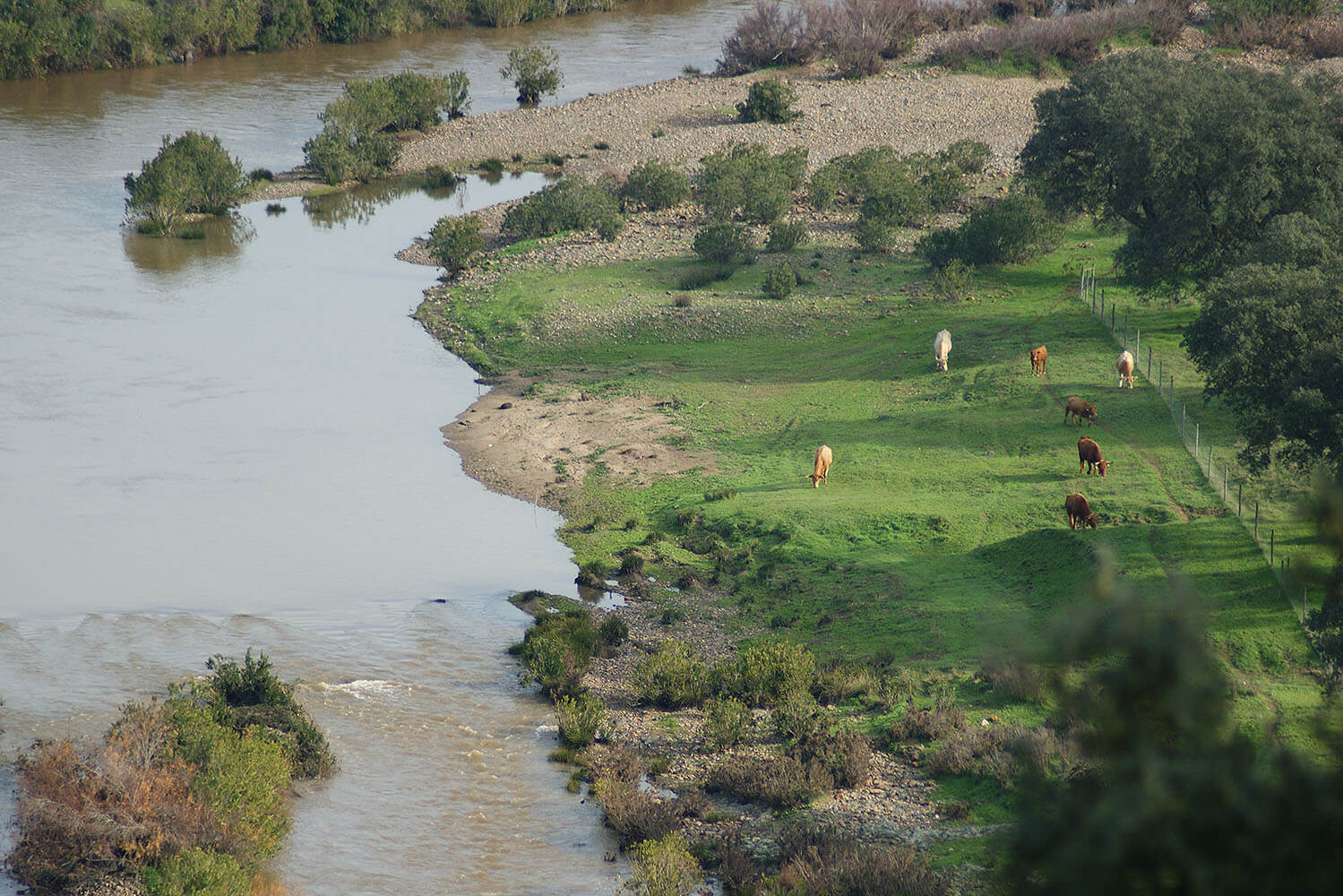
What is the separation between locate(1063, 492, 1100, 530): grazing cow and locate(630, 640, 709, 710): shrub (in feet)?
25.1

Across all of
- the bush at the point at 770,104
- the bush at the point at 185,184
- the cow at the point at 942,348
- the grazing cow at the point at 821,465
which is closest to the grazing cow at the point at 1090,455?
the grazing cow at the point at 821,465

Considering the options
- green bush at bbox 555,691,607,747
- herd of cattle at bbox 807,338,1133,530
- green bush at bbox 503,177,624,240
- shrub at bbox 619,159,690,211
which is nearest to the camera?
green bush at bbox 555,691,607,747

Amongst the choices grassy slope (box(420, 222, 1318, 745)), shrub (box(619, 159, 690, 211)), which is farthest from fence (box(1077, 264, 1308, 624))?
shrub (box(619, 159, 690, 211))

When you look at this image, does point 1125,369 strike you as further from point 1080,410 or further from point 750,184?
point 750,184

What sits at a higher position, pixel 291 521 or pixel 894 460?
pixel 894 460

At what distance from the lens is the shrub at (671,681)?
21266 millimetres

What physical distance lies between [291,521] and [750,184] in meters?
25.2

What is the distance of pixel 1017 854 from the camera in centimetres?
791

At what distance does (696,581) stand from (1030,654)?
16506 mm

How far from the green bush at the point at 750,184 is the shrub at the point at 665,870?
3376cm

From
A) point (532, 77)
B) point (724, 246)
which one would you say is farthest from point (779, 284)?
point (532, 77)

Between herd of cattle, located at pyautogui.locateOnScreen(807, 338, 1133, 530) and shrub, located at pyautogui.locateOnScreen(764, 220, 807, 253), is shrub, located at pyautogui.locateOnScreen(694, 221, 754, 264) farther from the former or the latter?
herd of cattle, located at pyautogui.locateOnScreen(807, 338, 1133, 530)

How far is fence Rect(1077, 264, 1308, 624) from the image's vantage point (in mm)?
21047

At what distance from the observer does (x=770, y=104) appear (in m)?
63.3
